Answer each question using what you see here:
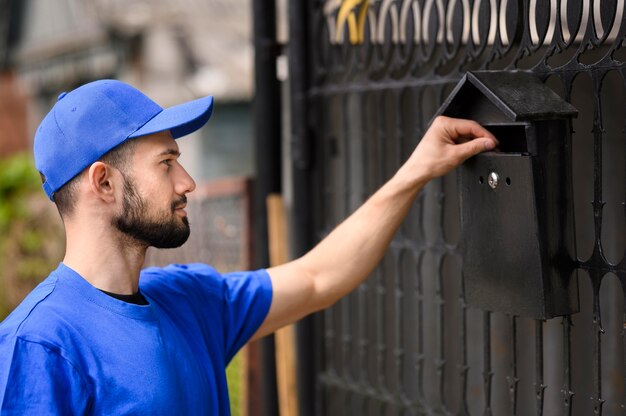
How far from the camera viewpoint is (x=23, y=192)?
8.32 m

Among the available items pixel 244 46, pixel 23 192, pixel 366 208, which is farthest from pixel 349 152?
pixel 23 192

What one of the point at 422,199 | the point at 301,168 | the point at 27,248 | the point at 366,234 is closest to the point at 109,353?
the point at 366,234

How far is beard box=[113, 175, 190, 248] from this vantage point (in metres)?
2.47

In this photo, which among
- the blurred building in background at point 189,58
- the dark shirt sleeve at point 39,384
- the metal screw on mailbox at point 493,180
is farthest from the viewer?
the blurred building in background at point 189,58

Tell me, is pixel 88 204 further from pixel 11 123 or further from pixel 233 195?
pixel 11 123

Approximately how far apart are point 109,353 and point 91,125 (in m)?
0.57

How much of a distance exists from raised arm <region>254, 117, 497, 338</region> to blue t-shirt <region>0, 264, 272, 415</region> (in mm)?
305

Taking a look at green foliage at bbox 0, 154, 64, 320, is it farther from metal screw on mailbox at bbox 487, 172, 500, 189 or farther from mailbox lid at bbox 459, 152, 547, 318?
metal screw on mailbox at bbox 487, 172, 500, 189

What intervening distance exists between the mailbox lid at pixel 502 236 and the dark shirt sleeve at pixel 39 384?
110 centimetres

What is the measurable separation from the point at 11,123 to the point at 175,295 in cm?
1076

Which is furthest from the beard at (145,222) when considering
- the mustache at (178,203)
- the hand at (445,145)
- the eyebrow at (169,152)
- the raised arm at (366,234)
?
the hand at (445,145)

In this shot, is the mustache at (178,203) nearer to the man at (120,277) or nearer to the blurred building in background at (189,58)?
the man at (120,277)

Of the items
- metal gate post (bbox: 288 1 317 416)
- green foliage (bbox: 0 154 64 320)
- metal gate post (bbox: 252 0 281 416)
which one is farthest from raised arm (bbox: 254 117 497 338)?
green foliage (bbox: 0 154 64 320)

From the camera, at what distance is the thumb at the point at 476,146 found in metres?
2.56
